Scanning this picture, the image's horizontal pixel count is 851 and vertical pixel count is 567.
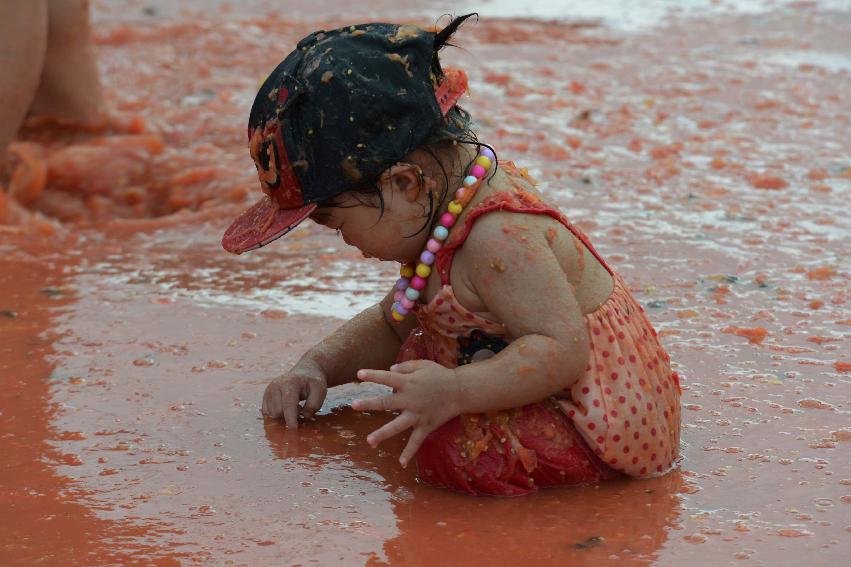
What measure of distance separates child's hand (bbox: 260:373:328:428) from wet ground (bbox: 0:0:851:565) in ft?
0.16

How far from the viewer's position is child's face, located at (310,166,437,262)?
2533 millimetres

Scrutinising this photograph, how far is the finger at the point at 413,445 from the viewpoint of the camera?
2408mm

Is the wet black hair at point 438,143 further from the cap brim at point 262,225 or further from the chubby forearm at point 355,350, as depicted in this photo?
the chubby forearm at point 355,350

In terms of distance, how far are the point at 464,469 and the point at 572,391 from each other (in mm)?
279

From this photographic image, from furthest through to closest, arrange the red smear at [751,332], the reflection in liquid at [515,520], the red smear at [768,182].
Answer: the red smear at [768,182] < the red smear at [751,332] < the reflection in liquid at [515,520]

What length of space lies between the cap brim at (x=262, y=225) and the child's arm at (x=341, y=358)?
46cm

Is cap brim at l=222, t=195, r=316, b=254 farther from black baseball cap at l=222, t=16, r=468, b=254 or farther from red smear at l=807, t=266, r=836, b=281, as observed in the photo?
red smear at l=807, t=266, r=836, b=281

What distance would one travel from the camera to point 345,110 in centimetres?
245

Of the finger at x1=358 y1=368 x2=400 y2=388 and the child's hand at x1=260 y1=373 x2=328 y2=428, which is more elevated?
the finger at x1=358 y1=368 x2=400 y2=388

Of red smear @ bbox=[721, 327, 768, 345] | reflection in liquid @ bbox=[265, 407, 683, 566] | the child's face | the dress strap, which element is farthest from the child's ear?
red smear @ bbox=[721, 327, 768, 345]

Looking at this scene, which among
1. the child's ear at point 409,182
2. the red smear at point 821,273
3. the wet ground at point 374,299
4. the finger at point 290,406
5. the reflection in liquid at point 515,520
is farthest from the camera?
the red smear at point 821,273

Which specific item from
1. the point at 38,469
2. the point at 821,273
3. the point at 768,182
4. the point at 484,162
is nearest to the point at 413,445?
the point at 484,162

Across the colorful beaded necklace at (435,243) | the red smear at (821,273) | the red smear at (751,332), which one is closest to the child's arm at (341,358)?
the colorful beaded necklace at (435,243)

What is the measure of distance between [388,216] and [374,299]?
1.24 meters
